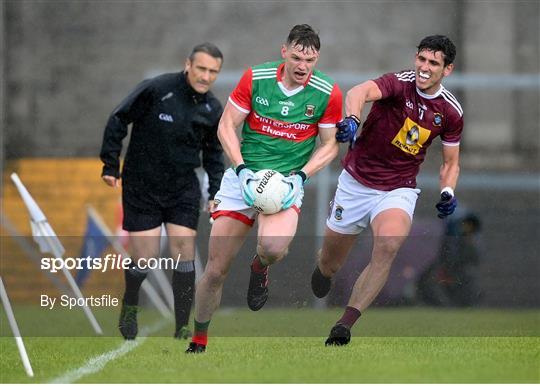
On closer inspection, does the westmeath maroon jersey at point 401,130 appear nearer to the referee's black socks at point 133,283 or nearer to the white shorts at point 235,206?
the white shorts at point 235,206

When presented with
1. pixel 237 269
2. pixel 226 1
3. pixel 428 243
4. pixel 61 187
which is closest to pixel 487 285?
pixel 428 243

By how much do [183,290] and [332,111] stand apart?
2154 mm

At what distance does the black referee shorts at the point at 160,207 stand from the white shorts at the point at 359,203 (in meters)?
1.16

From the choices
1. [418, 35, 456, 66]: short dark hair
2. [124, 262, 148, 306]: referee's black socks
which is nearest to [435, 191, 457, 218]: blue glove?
[418, 35, 456, 66]: short dark hair

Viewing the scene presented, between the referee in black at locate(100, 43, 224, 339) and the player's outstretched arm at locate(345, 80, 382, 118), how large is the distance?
1.55m

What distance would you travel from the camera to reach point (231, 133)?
818 centimetres

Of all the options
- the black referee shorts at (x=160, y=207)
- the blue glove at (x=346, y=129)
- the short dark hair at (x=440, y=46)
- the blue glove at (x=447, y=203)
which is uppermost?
the short dark hair at (x=440, y=46)

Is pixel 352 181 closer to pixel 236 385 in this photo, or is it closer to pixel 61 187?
pixel 236 385

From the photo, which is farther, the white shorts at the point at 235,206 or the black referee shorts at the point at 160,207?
the black referee shorts at the point at 160,207

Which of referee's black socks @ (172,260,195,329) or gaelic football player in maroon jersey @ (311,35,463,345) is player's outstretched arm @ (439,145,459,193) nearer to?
gaelic football player in maroon jersey @ (311,35,463,345)

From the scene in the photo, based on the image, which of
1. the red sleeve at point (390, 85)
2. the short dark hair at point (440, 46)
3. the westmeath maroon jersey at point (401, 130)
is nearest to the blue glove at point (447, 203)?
the westmeath maroon jersey at point (401, 130)

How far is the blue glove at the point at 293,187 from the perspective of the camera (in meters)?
8.06

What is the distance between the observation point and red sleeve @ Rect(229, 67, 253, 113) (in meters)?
8.19

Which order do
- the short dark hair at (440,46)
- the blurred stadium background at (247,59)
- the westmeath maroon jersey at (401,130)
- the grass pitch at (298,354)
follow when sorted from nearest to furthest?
the grass pitch at (298,354)
the short dark hair at (440,46)
the westmeath maroon jersey at (401,130)
the blurred stadium background at (247,59)
